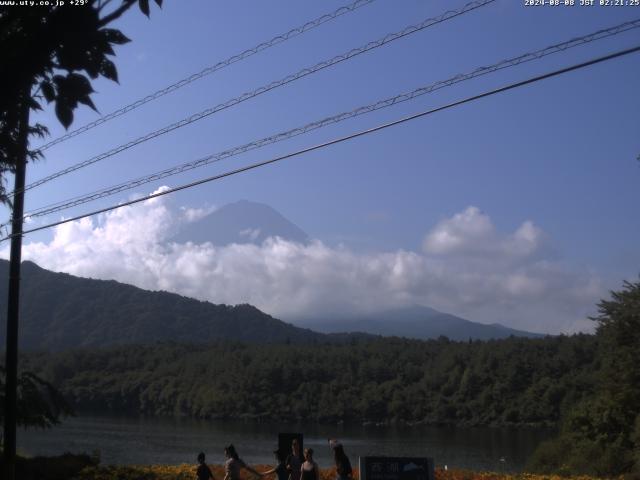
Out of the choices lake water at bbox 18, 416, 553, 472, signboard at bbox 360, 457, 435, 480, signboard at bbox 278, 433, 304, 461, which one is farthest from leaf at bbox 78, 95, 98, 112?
lake water at bbox 18, 416, 553, 472

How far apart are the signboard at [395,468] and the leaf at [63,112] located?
8.68m

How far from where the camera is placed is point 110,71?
4.78m

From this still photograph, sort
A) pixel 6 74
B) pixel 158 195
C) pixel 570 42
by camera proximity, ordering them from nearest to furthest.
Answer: pixel 6 74 → pixel 570 42 → pixel 158 195

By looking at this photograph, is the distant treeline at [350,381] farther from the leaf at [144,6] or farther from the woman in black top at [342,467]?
the leaf at [144,6]

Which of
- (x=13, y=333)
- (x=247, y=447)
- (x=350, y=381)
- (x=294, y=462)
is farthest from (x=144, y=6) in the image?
(x=350, y=381)

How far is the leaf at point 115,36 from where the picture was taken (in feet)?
15.3

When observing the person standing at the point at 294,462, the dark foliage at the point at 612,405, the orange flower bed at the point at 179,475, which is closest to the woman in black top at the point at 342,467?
the person standing at the point at 294,462

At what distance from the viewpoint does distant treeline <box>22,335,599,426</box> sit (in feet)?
233

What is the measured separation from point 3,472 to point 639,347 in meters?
22.0

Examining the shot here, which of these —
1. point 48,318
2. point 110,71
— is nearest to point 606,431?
point 110,71

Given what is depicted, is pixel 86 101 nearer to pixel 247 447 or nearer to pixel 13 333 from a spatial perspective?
pixel 13 333

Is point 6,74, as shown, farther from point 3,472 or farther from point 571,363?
point 571,363

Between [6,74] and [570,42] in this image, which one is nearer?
[6,74]

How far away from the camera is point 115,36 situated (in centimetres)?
471
